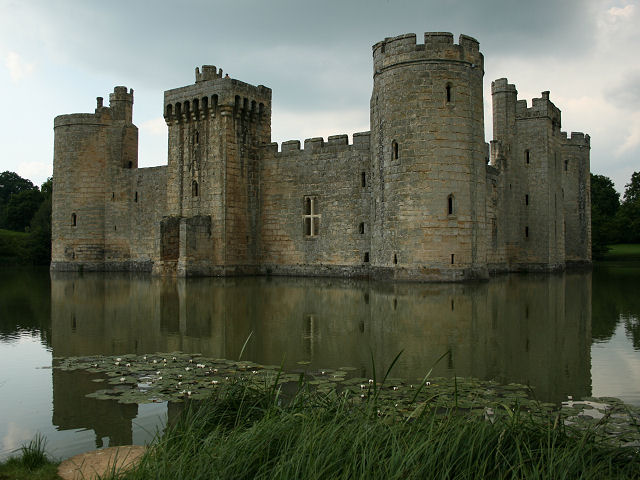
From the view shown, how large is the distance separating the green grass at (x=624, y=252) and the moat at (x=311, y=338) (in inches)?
1252

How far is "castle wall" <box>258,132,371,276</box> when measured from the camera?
2478 centimetres

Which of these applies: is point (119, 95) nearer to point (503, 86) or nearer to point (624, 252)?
point (503, 86)

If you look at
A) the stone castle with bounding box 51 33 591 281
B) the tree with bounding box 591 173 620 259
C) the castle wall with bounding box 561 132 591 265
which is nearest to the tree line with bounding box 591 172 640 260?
the tree with bounding box 591 173 620 259

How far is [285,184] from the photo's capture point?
88.2 feet

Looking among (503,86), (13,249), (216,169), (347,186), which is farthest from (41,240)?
(503,86)

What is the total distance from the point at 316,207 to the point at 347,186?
188 cm

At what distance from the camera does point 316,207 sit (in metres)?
26.1

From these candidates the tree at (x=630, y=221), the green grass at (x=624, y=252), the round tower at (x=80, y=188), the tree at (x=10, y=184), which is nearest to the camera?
the round tower at (x=80, y=188)

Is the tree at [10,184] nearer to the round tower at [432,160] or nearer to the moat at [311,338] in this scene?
the moat at [311,338]

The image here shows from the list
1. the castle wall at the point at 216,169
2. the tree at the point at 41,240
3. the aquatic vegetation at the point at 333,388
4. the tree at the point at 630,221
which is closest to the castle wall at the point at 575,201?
the castle wall at the point at 216,169

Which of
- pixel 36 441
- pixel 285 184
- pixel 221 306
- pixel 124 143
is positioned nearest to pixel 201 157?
pixel 285 184

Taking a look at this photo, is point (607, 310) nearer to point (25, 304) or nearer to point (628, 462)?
point (628, 462)

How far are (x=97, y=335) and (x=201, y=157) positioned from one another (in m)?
17.4

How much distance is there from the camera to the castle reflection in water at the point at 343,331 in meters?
6.68
